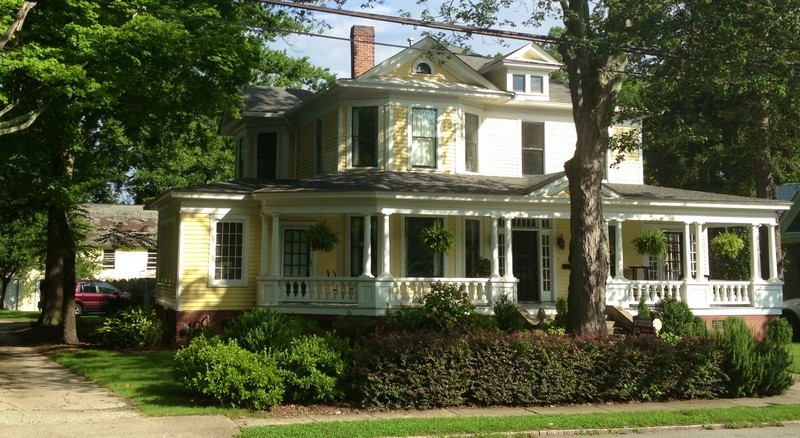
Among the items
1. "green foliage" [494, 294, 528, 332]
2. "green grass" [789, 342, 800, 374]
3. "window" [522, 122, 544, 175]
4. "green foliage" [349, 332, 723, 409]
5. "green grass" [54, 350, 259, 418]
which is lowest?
"green grass" [789, 342, 800, 374]

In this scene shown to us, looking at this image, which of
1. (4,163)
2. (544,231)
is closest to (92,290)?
(4,163)

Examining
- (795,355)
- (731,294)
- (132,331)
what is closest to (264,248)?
(132,331)

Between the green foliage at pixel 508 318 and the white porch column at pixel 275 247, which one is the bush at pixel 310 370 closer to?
the green foliage at pixel 508 318

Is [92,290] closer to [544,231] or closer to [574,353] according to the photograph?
[544,231]

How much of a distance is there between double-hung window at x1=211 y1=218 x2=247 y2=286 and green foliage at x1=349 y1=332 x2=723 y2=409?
1020 cm

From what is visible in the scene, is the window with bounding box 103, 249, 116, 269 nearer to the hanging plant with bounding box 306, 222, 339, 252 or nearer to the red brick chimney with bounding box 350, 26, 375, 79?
the red brick chimney with bounding box 350, 26, 375, 79

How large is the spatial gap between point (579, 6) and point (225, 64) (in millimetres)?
8880

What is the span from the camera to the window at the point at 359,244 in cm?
2355

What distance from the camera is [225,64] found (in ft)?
65.8

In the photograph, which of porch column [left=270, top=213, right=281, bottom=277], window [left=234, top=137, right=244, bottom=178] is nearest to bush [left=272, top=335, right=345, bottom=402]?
porch column [left=270, top=213, right=281, bottom=277]

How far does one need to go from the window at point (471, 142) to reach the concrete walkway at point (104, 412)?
38.6 feet

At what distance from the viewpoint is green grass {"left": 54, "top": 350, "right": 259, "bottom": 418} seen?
1241 cm

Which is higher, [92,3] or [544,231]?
[92,3]

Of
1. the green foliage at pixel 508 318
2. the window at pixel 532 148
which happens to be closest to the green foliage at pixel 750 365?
the green foliage at pixel 508 318
